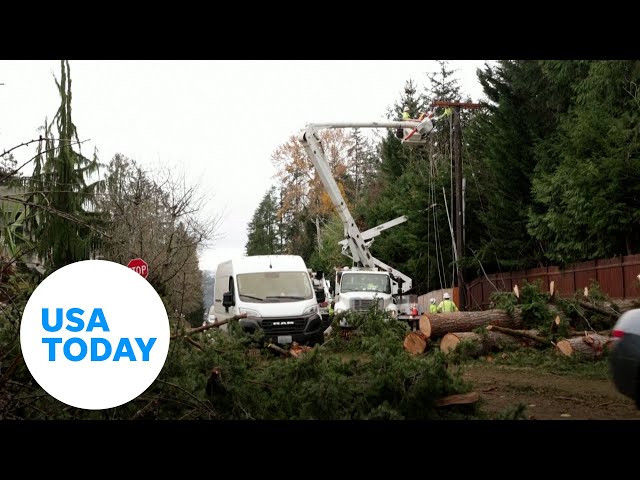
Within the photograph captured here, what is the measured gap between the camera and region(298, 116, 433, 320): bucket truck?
966 inches

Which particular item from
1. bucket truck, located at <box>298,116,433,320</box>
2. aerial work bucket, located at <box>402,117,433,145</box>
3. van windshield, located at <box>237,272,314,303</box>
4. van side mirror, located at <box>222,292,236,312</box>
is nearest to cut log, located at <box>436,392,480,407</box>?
van windshield, located at <box>237,272,314,303</box>

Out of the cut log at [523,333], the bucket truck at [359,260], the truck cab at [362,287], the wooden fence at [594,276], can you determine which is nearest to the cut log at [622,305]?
the cut log at [523,333]

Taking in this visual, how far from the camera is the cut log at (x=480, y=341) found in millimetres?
15825

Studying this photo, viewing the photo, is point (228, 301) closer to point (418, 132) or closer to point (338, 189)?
point (338, 189)

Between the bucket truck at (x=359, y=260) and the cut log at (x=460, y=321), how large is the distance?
478 centimetres

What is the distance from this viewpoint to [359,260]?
96.1 feet

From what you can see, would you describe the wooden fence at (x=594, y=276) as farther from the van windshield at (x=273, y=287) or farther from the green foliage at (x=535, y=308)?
the van windshield at (x=273, y=287)

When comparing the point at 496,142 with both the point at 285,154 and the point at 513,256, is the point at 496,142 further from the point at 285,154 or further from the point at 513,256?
the point at 285,154

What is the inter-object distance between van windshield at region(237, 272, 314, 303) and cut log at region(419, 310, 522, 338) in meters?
3.74

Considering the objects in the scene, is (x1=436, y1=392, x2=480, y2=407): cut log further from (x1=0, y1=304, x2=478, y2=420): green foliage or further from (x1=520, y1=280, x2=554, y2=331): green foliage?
(x1=520, y1=280, x2=554, y2=331): green foliage

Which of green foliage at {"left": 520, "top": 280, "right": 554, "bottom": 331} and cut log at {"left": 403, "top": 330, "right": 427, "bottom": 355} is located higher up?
green foliage at {"left": 520, "top": 280, "right": 554, "bottom": 331}
